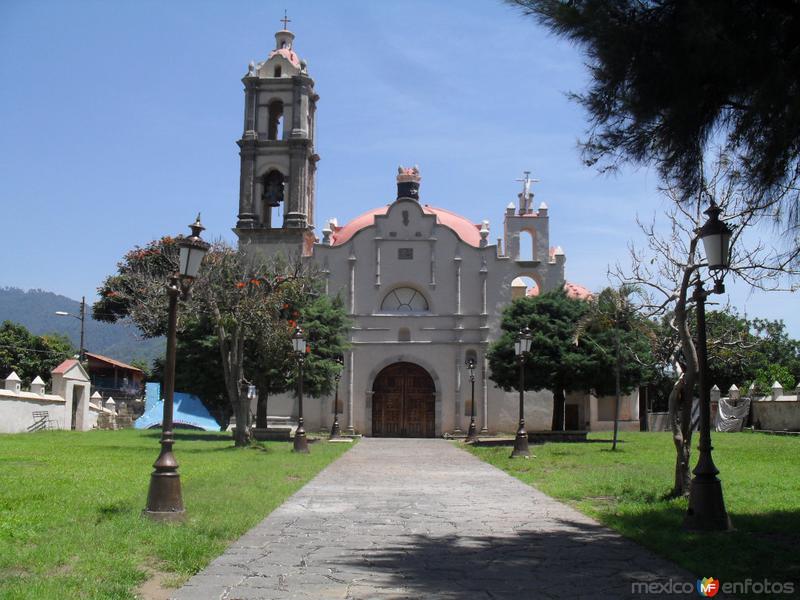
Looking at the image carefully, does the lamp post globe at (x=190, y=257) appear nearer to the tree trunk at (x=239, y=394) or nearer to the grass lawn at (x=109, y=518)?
the grass lawn at (x=109, y=518)

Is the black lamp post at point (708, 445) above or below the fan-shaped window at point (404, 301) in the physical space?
below

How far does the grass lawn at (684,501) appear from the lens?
7461 millimetres

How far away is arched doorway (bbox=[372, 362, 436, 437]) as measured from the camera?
129ft

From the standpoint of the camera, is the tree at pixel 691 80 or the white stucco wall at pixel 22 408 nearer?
the tree at pixel 691 80

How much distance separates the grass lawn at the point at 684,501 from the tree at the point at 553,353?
6.27 meters

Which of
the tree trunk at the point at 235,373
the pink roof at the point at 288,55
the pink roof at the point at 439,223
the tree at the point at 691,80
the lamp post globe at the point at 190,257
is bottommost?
the tree trunk at the point at 235,373

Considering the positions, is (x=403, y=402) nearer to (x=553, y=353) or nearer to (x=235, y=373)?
(x=553, y=353)

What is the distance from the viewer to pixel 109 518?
923cm

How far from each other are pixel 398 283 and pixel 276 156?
8062 mm

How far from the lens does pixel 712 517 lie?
8.90 metres

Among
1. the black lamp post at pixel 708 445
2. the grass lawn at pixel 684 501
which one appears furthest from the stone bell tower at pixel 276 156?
the black lamp post at pixel 708 445

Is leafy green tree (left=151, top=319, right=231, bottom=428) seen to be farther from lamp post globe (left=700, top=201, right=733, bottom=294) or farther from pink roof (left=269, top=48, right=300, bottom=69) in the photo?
lamp post globe (left=700, top=201, right=733, bottom=294)

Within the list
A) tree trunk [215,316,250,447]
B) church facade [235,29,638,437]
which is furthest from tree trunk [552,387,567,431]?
tree trunk [215,316,250,447]

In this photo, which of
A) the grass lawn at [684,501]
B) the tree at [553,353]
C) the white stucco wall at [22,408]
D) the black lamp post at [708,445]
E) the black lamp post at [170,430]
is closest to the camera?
the grass lawn at [684,501]
